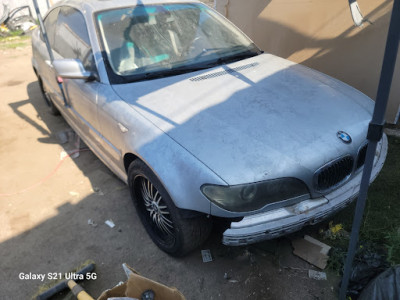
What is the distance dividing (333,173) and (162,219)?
1.22 m

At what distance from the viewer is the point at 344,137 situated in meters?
2.09

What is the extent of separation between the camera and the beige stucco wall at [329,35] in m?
3.75

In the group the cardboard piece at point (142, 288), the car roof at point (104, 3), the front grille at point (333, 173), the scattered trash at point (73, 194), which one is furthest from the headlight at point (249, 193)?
the car roof at point (104, 3)

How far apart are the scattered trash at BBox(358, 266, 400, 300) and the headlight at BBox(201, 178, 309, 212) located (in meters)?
0.71

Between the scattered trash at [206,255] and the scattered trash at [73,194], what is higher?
the scattered trash at [206,255]

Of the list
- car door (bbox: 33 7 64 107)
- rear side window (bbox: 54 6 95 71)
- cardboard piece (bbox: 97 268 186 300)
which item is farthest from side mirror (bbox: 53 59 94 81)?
cardboard piece (bbox: 97 268 186 300)

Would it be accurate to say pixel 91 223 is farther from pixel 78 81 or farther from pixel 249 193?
pixel 249 193

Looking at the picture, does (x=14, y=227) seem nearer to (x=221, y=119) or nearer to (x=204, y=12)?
(x=221, y=119)

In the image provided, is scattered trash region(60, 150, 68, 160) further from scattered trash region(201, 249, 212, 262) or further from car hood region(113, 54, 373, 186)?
scattered trash region(201, 249, 212, 262)

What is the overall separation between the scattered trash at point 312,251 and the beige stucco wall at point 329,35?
7.85ft

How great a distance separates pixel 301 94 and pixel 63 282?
2.20 meters

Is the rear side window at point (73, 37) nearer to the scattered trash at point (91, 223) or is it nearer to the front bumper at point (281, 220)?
the scattered trash at point (91, 223)

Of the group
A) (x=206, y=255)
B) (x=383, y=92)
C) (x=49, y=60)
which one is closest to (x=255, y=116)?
(x=383, y=92)

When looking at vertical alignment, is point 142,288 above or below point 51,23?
below
